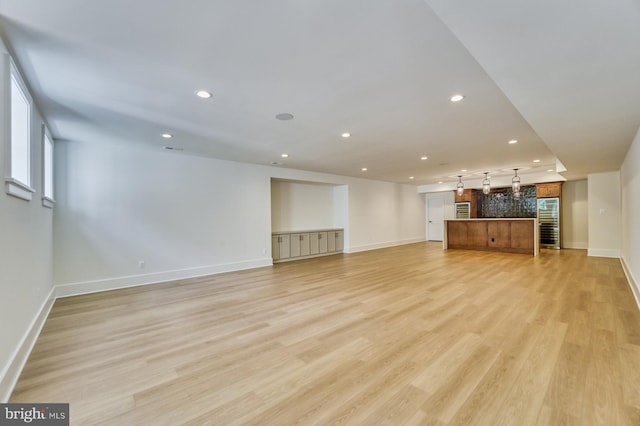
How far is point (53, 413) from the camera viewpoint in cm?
176

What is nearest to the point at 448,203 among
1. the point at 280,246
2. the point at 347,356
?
the point at 280,246

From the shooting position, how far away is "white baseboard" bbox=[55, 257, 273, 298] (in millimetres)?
4473

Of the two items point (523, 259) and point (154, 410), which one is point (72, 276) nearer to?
point (154, 410)

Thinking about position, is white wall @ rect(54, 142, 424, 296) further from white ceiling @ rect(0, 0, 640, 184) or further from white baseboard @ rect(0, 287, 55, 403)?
white baseboard @ rect(0, 287, 55, 403)

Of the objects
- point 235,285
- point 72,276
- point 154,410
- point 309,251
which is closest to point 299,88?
point 154,410

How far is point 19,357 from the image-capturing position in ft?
7.45

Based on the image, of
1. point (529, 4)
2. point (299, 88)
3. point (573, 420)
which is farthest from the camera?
point (299, 88)

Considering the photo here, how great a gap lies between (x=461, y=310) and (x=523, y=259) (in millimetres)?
5083

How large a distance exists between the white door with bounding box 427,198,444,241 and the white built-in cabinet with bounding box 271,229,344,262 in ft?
17.5

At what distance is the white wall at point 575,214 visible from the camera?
28.9 feet

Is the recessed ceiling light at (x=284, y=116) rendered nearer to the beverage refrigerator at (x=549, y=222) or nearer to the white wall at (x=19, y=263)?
the white wall at (x=19, y=263)

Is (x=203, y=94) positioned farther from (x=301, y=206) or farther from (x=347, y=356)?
(x=301, y=206)
